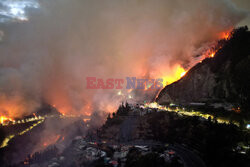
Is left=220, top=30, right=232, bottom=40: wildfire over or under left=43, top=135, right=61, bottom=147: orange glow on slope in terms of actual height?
over

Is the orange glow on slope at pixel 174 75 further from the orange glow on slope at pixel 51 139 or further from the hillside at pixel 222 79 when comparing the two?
the orange glow on slope at pixel 51 139

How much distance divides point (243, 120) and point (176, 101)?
57.1 meters

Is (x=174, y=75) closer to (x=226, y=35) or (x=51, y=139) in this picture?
(x=226, y=35)

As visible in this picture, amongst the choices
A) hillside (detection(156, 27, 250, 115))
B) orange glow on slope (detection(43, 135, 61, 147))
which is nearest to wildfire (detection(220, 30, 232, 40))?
hillside (detection(156, 27, 250, 115))

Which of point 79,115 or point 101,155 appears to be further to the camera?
point 79,115

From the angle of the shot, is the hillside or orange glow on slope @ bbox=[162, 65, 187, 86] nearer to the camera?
the hillside

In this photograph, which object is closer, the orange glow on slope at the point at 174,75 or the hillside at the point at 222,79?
the hillside at the point at 222,79

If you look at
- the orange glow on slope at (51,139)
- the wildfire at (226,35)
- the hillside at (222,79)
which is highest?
the wildfire at (226,35)

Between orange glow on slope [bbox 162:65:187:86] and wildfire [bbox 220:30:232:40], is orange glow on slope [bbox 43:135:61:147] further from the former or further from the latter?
wildfire [bbox 220:30:232:40]

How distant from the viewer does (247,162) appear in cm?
4800

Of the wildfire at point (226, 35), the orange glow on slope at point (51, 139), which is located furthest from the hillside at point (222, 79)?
the orange glow on slope at point (51, 139)

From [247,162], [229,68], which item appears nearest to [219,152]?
[247,162]

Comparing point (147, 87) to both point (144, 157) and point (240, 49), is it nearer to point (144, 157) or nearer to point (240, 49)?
point (240, 49)

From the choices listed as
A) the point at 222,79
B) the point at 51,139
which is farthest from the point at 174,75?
the point at 51,139
